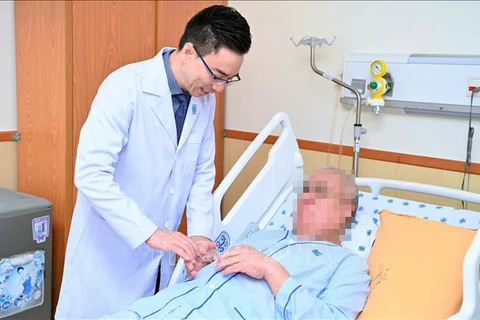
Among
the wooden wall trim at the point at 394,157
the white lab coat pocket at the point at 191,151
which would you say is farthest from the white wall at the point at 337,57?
the white lab coat pocket at the point at 191,151

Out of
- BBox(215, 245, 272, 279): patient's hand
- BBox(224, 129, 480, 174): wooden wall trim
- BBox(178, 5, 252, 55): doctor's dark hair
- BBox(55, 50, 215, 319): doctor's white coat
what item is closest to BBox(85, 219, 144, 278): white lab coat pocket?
BBox(55, 50, 215, 319): doctor's white coat

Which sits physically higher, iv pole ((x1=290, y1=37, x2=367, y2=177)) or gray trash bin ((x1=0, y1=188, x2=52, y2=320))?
iv pole ((x1=290, y1=37, x2=367, y2=177))

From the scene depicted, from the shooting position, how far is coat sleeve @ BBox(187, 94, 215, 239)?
1.85 meters

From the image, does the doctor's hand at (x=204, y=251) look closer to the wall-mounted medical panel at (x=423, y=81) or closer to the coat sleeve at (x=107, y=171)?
the coat sleeve at (x=107, y=171)

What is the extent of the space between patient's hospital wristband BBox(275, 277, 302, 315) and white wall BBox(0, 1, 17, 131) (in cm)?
163

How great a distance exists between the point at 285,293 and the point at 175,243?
332 millimetres

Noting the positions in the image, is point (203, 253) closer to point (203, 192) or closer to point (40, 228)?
point (203, 192)

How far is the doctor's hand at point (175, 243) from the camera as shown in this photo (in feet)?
5.09

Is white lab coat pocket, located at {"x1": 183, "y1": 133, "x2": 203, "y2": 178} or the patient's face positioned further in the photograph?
white lab coat pocket, located at {"x1": 183, "y1": 133, "x2": 203, "y2": 178}

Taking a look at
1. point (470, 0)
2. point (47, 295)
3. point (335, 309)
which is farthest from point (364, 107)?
point (47, 295)

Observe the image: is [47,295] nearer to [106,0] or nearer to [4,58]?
[4,58]

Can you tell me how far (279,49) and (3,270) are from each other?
166 centimetres

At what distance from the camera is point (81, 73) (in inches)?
92.9

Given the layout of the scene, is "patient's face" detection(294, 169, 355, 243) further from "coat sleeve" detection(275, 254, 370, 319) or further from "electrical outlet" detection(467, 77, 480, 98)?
"electrical outlet" detection(467, 77, 480, 98)
